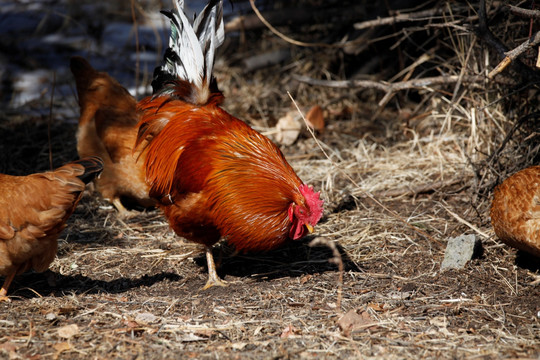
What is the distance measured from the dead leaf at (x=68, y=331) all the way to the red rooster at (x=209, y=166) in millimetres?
1132

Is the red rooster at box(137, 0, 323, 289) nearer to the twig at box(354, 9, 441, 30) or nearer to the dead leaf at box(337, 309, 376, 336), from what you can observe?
Result: the dead leaf at box(337, 309, 376, 336)

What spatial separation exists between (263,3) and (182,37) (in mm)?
4089

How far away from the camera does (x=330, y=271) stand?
4.36 metres

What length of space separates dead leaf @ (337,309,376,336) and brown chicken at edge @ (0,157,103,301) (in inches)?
80.9

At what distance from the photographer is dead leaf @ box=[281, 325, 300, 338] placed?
132 inches

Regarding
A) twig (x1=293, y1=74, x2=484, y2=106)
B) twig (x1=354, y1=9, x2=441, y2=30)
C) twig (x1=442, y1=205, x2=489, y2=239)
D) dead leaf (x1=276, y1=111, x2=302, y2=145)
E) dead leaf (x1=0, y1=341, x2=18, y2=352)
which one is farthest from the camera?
dead leaf (x1=276, y1=111, x2=302, y2=145)

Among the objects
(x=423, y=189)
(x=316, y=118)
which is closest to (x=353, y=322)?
(x=423, y=189)

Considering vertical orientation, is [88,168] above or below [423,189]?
above

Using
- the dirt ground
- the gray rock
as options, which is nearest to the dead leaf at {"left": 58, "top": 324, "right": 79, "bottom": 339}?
the dirt ground

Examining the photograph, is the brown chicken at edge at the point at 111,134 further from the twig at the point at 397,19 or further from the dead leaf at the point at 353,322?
the dead leaf at the point at 353,322

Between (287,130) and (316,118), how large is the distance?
0.41 m

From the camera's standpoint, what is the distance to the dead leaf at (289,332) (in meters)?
3.34

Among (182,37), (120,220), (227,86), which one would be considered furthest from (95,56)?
(182,37)

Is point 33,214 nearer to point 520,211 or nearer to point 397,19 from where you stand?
A: point 520,211
